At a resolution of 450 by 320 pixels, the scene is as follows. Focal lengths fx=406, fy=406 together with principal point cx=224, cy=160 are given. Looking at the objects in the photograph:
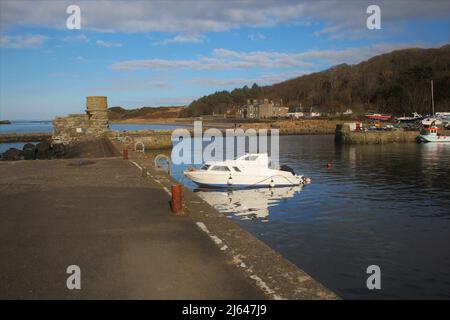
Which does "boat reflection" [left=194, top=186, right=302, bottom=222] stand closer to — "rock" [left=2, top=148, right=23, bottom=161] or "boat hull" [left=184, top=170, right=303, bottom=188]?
"boat hull" [left=184, top=170, right=303, bottom=188]

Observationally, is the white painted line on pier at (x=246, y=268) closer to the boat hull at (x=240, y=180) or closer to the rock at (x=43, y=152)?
the boat hull at (x=240, y=180)

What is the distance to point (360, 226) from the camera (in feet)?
64.3

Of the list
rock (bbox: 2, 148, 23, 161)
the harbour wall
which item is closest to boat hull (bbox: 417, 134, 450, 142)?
the harbour wall

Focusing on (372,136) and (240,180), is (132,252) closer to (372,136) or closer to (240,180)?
(240,180)

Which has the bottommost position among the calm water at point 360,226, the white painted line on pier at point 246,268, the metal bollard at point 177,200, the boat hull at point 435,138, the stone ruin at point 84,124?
the calm water at point 360,226

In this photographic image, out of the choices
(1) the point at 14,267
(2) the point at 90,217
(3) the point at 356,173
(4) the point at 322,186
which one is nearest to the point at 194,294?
(1) the point at 14,267

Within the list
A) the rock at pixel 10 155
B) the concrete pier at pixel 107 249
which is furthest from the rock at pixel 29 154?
the concrete pier at pixel 107 249

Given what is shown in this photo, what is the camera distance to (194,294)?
24.3 ft

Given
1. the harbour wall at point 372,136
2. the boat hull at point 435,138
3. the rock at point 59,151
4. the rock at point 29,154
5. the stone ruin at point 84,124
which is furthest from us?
the harbour wall at point 372,136

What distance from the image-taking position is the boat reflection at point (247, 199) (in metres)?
22.9

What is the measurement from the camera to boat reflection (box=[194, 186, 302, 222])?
22.9 metres

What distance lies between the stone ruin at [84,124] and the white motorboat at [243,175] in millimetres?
33230
